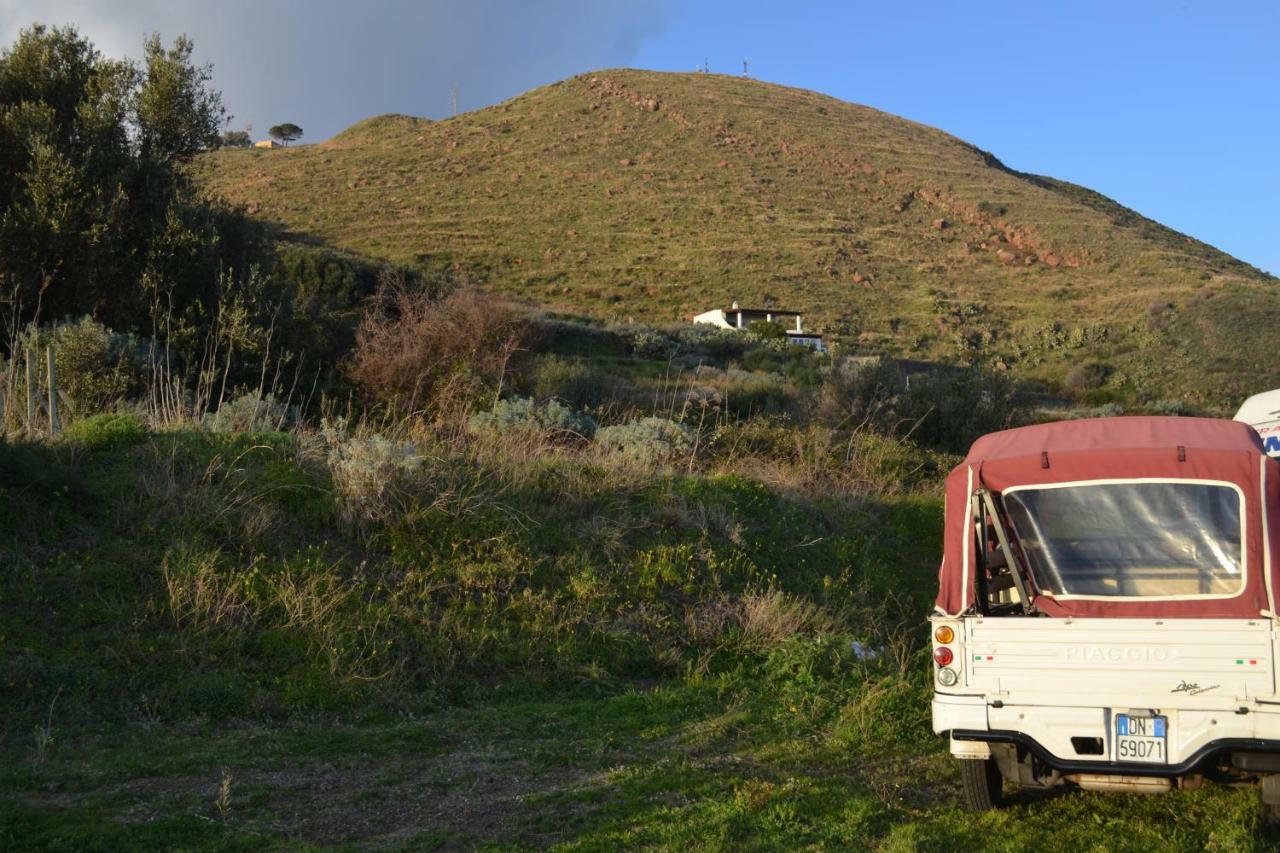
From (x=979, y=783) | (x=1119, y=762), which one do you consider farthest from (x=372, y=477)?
(x=1119, y=762)

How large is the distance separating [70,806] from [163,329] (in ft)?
38.7

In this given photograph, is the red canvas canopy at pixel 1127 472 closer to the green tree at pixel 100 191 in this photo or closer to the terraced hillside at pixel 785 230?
the green tree at pixel 100 191

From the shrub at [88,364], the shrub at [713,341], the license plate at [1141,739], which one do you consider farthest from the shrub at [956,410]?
the license plate at [1141,739]

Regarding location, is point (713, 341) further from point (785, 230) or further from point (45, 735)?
point (45, 735)

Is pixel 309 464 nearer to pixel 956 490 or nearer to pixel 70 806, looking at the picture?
pixel 70 806

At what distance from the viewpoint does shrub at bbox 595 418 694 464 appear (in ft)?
40.7

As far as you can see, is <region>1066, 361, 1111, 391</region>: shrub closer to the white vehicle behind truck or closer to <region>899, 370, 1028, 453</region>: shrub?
<region>899, 370, 1028, 453</region>: shrub

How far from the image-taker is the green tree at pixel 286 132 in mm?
102312

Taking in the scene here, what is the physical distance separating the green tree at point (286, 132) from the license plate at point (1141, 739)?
352ft

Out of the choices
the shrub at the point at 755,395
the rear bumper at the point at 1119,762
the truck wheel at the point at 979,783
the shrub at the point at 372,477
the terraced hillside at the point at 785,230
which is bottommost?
the truck wheel at the point at 979,783

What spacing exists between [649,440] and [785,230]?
46.1 metres

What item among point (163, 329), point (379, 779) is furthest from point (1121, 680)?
point (163, 329)

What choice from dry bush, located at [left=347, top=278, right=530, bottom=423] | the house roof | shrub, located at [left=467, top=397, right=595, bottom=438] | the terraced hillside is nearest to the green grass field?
shrub, located at [left=467, top=397, right=595, bottom=438]

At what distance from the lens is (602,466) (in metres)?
10.8
